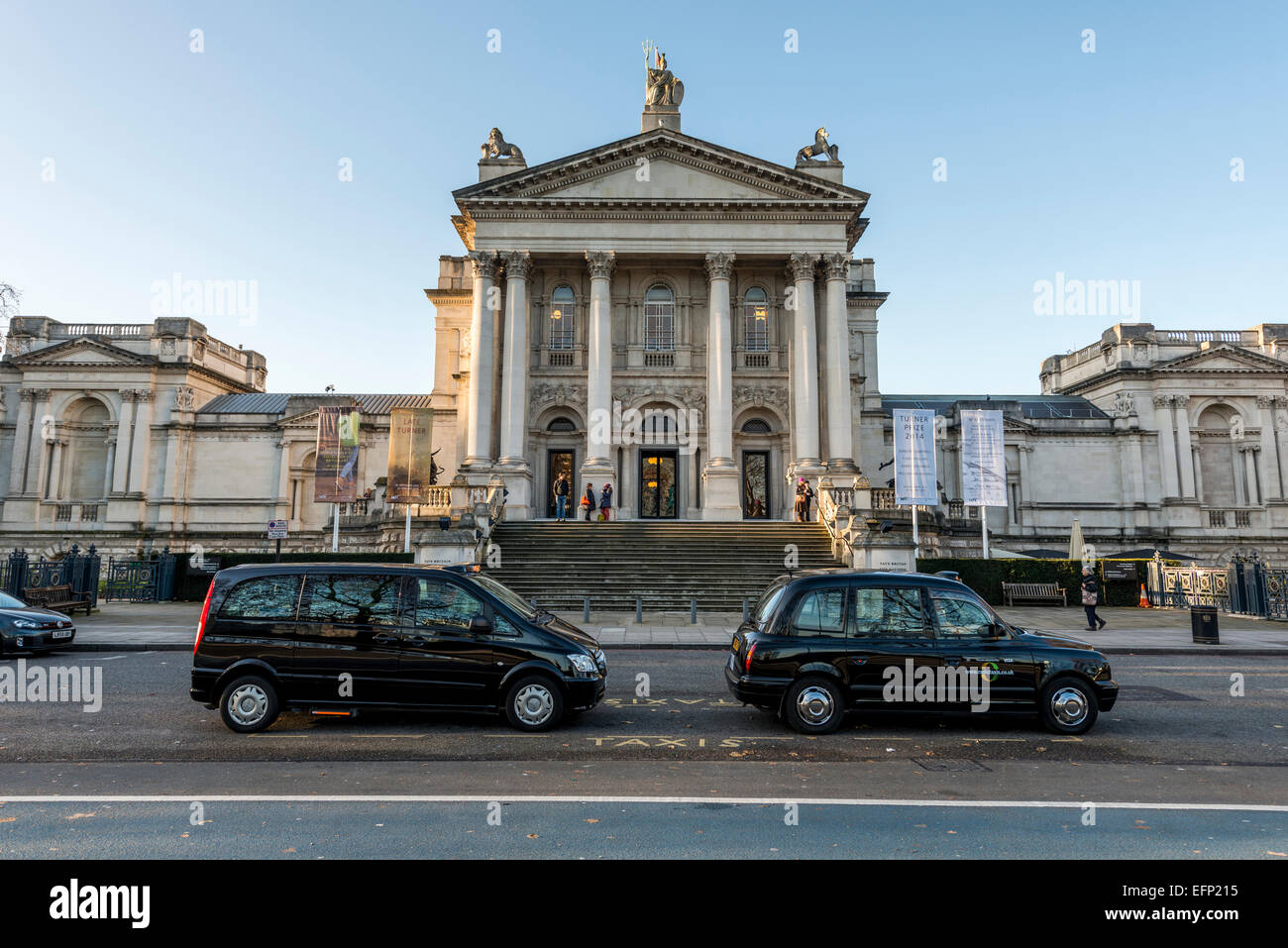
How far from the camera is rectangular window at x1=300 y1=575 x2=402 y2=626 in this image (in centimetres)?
838

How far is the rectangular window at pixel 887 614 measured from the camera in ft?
27.6

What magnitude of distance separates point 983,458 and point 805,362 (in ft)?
34.8

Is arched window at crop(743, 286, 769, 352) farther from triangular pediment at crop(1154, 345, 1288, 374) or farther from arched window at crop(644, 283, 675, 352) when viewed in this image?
triangular pediment at crop(1154, 345, 1288, 374)

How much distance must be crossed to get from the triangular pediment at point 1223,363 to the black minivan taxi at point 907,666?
148 feet

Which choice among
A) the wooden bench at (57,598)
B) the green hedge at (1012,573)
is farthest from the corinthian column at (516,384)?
the green hedge at (1012,573)

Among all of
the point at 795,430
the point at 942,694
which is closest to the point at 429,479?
the point at 795,430

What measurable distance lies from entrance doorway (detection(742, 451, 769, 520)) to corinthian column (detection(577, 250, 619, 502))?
252 inches

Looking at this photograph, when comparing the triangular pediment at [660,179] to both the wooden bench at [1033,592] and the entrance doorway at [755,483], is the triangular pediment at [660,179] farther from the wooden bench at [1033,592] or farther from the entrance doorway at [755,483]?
the wooden bench at [1033,592]

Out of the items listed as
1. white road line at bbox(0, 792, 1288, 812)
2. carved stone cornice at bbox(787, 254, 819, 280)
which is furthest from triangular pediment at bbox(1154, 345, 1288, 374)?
white road line at bbox(0, 792, 1288, 812)

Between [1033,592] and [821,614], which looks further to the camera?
[1033,592]

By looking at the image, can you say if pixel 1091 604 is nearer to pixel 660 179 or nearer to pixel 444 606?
pixel 444 606

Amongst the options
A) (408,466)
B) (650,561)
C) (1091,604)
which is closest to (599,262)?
(408,466)

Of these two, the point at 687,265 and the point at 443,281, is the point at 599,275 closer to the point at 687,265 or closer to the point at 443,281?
the point at 687,265

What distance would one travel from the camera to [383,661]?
326 inches
